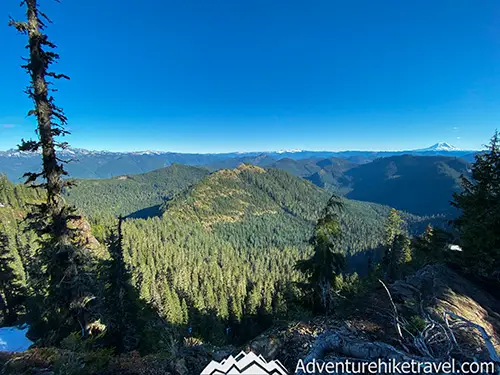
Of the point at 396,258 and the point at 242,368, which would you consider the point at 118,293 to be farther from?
the point at 396,258

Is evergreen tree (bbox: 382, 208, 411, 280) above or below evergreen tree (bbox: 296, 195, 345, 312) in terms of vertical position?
below

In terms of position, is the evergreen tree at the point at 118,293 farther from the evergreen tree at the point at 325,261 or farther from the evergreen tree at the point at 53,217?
the evergreen tree at the point at 325,261

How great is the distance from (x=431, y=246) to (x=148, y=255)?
85.4 m

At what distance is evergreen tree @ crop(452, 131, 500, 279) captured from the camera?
1322 centimetres

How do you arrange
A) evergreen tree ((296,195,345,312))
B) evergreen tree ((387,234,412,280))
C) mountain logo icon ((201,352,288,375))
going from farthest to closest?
evergreen tree ((387,234,412,280))
evergreen tree ((296,195,345,312))
mountain logo icon ((201,352,288,375))

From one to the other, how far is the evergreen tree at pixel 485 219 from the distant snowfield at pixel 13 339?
38.3 meters

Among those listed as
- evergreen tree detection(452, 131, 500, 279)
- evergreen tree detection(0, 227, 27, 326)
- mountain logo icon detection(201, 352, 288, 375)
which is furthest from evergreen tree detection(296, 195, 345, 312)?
evergreen tree detection(0, 227, 27, 326)

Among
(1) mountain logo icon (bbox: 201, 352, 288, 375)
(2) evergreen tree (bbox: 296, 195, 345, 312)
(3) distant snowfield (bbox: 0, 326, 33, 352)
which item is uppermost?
(1) mountain logo icon (bbox: 201, 352, 288, 375)

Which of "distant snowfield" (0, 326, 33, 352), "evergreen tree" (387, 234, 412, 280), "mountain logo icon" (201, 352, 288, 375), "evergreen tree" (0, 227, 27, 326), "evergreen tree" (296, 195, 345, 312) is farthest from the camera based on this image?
"evergreen tree" (387, 234, 412, 280)

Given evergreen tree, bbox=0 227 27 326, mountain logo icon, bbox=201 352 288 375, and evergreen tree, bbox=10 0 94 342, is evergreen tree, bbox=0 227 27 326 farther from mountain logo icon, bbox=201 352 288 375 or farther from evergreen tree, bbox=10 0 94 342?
mountain logo icon, bbox=201 352 288 375

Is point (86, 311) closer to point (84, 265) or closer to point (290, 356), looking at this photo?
point (84, 265)

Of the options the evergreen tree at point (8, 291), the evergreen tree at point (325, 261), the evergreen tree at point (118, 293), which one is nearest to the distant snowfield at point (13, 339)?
the evergreen tree at point (8, 291)

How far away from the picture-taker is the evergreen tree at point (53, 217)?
1030 centimetres

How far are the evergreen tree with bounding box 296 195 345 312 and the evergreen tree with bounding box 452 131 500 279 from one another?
7.16m
